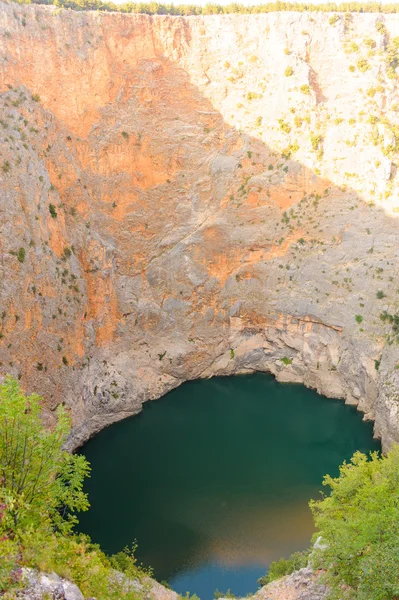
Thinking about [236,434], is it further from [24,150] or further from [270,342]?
[24,150]

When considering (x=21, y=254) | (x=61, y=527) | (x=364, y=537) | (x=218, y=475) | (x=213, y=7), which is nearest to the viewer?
(x=61, y=527)

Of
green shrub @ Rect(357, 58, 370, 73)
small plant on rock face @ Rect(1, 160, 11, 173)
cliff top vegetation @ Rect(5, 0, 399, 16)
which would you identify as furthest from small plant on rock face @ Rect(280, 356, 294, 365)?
cliff top vegetation @ Rect(5, 0, 399, 16)

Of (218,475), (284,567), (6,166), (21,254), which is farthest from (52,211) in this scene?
(284,567)

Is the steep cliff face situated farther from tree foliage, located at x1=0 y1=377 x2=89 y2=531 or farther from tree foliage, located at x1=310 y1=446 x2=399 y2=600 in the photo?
tree foliage, located at x1=0 y1=377 x2=89 y2=531

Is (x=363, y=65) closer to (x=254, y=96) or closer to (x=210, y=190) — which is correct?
(x=254, y=96)

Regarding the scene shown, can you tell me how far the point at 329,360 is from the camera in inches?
1270

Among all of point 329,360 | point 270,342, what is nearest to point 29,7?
point 270,342

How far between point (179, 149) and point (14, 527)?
103ft

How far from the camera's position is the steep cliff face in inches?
1177

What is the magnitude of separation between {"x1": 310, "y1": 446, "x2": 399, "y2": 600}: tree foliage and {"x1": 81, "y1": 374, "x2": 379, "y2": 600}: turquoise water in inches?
283

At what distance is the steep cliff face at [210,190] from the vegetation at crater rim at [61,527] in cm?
1646

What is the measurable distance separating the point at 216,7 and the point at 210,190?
17.6 meters

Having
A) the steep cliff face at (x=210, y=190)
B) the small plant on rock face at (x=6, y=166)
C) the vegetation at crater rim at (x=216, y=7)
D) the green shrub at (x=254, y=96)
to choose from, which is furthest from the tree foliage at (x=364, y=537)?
the vegetation at crater rim at (x=216, y=7)

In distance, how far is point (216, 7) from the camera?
39.1m
